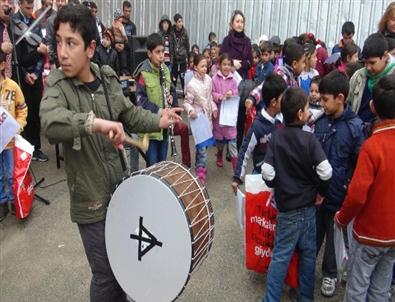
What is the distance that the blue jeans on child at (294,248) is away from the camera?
8.89 ft

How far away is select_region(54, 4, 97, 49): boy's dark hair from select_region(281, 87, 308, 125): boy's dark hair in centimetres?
126

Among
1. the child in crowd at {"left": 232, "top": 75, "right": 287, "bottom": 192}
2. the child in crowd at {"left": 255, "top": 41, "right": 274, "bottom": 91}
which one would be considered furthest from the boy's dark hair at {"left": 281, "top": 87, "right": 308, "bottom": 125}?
the child in crowd at {"left": 255, "top": 41, "right": 274, "bottom": 91}

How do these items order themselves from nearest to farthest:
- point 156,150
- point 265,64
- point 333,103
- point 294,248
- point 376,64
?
point 294,248 < point 333,103 < point 376,64 < point 156,150 < point 265,64

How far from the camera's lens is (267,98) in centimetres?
330

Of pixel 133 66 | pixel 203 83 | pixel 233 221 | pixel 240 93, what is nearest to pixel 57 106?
pixel 233 221

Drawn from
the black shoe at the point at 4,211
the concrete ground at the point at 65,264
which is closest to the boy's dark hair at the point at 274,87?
the concrete ground at the point at 65,264

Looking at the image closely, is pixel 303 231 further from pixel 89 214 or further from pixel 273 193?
pixel 89 214

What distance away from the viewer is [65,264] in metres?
3.52

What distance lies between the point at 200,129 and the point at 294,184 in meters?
2.45

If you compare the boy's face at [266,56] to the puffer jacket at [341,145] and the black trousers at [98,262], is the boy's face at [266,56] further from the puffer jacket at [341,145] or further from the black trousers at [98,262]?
the black trousers at [98,262]

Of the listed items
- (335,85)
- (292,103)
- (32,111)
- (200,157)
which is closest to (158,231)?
(292,103)

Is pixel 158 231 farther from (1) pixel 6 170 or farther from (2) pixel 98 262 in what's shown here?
(1) pixel 6 170

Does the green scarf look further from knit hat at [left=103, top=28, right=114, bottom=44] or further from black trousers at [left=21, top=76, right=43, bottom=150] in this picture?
knit hat at [left=103, top=28, right=114, bottom=44]

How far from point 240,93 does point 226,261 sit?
2.53m
